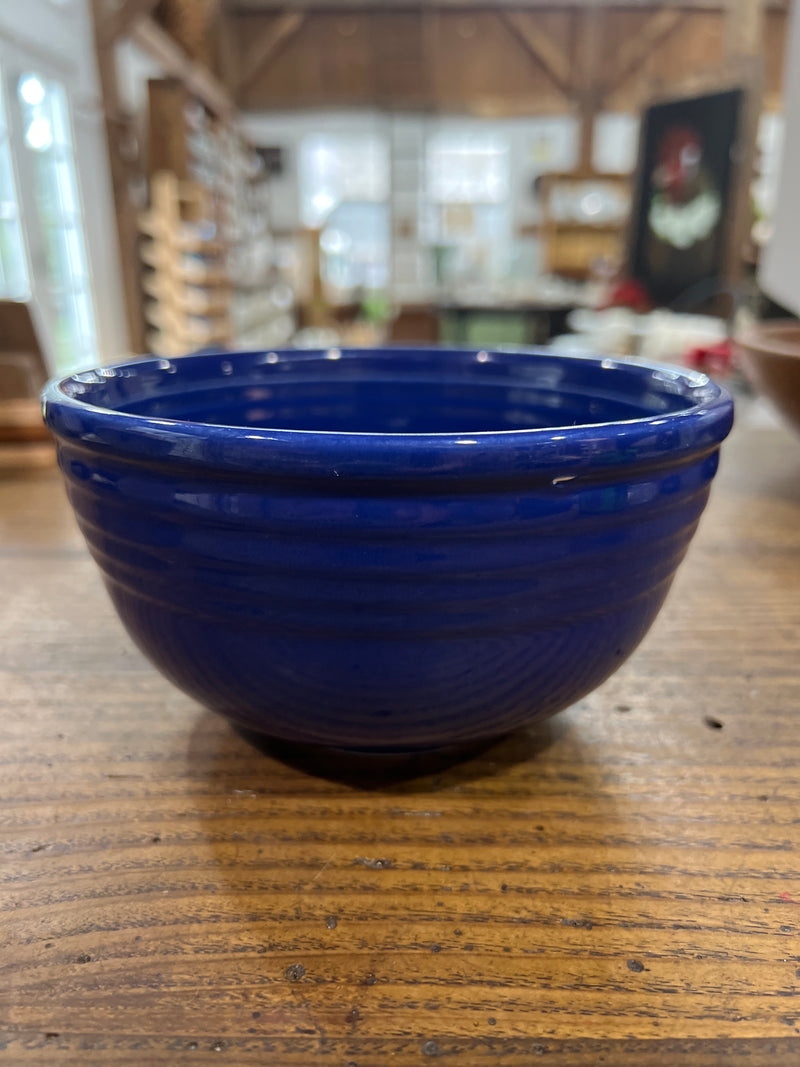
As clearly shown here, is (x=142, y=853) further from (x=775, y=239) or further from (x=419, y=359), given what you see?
(x=775, y=239)

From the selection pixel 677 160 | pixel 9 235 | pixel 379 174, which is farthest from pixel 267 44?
pixel 677 160

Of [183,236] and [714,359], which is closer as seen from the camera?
[714,359]

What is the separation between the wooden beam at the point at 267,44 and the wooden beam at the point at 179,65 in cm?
28

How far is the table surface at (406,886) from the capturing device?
0.21 meters

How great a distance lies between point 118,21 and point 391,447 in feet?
13.8

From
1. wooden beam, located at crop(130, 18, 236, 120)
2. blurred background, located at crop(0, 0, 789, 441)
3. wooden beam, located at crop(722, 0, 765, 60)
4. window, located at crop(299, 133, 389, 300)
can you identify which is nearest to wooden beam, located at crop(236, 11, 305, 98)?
blurred background, located at crop(0, 0, 789, 441)

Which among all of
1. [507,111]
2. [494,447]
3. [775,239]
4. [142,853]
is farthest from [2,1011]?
[507,111]

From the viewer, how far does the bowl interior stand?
14.8 inches

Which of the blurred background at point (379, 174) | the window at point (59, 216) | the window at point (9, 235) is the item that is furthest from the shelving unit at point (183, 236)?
the window at point (9, 235)

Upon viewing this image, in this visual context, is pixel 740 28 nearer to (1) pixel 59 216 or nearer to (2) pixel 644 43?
(1) pixel 59 216

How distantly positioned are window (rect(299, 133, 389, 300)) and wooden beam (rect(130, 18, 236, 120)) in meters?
1.64

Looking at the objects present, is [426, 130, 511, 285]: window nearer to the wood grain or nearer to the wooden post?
the wood grain

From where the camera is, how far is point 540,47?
5.37 metres

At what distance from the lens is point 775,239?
1.58 metres
